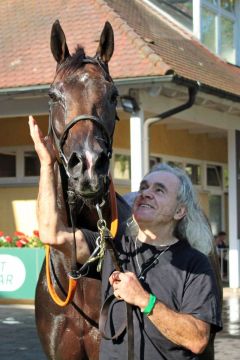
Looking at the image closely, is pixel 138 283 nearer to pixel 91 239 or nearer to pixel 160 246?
pixel 160 246

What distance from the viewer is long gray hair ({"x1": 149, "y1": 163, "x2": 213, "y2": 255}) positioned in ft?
12.4

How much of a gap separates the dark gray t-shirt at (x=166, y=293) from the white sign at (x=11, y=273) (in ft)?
34.0

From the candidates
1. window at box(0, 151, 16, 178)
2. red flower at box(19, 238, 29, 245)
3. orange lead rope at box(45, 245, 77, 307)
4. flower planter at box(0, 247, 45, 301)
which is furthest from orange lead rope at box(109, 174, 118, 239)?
window at box(0, 151, 16, 178)

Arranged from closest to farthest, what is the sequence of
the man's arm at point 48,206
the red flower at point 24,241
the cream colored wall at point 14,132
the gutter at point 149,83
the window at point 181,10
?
1. the man's arm at point 48,206
2. the gutter at point 149,83
3. the red flower at point 24,241
4. the cream colored wall at point 14,132
5. the window at point 181,10

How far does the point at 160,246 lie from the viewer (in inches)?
145

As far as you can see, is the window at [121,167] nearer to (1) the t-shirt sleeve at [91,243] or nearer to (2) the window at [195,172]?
(2) the window at [195,172]

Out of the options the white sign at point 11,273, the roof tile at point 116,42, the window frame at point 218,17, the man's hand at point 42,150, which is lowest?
the white sign at point 11,273

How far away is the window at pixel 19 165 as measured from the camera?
55.9ft

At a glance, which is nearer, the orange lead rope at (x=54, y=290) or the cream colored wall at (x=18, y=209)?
the orange lead rope at (x=54, y=290)

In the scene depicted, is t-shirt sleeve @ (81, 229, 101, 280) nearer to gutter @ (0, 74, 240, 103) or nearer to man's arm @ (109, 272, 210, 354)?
man's arm @ (109, 272, 210, 354)

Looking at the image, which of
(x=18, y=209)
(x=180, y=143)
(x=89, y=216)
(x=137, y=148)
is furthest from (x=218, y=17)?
(x=89, y=216)

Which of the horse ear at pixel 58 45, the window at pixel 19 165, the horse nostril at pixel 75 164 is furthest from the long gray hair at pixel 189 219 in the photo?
the window at pixel 19 165

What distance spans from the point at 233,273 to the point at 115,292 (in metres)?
14.1

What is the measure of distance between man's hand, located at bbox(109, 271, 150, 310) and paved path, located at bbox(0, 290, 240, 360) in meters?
5.94
